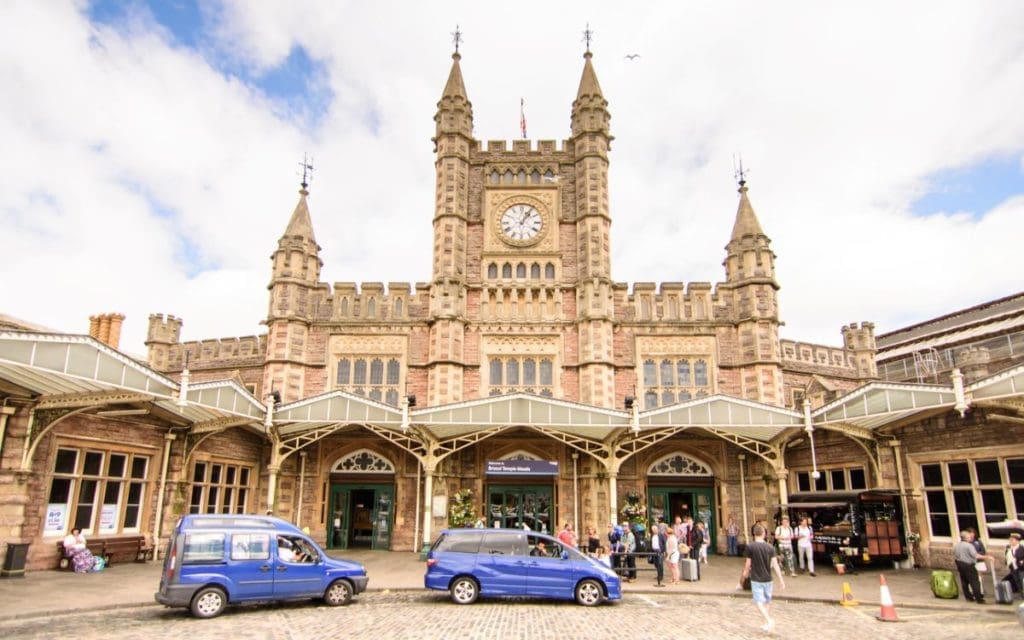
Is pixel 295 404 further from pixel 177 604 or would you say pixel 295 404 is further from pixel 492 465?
pixel 177 604

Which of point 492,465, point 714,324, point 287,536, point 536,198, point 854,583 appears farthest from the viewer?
point 536,198

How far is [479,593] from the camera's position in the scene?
13109mm

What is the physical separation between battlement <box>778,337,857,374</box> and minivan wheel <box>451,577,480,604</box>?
56.3ft

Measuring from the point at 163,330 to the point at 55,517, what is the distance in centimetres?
1173

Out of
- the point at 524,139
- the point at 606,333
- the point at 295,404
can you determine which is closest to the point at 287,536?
the point at 295,404

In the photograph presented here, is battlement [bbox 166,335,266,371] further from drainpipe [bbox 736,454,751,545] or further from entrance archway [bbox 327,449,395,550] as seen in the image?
drainpipe [bbox 736,454,751,545]

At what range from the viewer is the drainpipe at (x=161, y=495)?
19.1 metres

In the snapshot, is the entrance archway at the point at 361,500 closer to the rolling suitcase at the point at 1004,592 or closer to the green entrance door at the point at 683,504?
the green entrance door at the point at 683,504

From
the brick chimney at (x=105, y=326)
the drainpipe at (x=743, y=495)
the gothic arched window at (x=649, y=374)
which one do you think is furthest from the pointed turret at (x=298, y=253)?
the drainpipe at (x=743, y=495)

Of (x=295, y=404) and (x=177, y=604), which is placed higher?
(x=295, y=404)

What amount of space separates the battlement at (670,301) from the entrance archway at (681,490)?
514 cm

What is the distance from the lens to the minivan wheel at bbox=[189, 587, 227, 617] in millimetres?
11368

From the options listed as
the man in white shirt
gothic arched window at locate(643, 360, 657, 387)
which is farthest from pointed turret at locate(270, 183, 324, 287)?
the man in white shirt

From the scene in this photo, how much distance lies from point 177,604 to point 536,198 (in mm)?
20047
